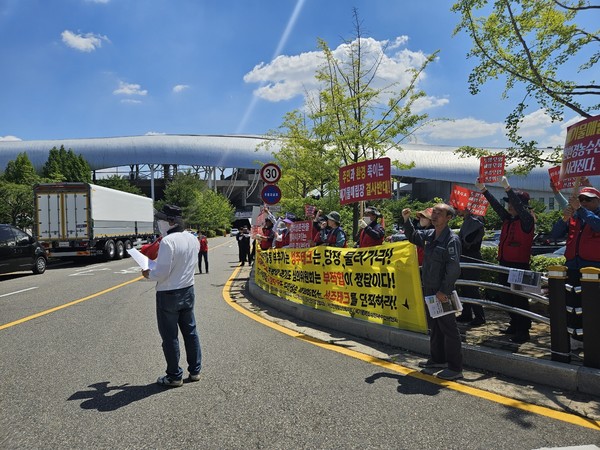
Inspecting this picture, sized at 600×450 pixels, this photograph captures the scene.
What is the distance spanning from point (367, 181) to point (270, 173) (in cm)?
379

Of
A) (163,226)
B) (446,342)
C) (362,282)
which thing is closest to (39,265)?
(163,226)

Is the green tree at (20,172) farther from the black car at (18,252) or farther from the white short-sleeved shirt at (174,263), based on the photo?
the white short-sleeved shirt at (174,263)

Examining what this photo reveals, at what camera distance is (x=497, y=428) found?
3.27 meters

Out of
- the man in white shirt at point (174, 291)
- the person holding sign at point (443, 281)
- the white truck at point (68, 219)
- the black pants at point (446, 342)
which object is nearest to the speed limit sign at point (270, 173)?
the man in white shirt at point (174, 291)

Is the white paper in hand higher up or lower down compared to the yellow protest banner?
higher up

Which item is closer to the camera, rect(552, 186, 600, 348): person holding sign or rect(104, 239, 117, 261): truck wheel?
rect(552, 186, 600, 348): person holding sign

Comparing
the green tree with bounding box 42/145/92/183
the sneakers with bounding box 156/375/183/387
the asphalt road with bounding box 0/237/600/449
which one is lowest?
the asphalt road with bounding box 0/237/600/449

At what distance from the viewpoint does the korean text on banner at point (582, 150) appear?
4.28m

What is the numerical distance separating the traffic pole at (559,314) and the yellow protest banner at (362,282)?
142 cm

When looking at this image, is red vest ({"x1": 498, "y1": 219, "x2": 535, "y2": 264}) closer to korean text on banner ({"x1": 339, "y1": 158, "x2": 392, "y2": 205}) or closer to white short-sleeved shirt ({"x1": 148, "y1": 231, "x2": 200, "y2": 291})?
korean text on banner ({"x1": 339, "y1": 158, "x2": 392, "y2": 205})

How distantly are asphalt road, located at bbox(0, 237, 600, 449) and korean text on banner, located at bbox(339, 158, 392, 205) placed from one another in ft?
9.93

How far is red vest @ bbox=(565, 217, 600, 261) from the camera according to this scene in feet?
15.1

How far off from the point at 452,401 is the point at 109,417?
2845mm

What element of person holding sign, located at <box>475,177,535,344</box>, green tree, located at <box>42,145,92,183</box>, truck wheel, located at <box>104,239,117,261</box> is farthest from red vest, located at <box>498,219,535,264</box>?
green tree, located at <box>42,145,92,183</box>
